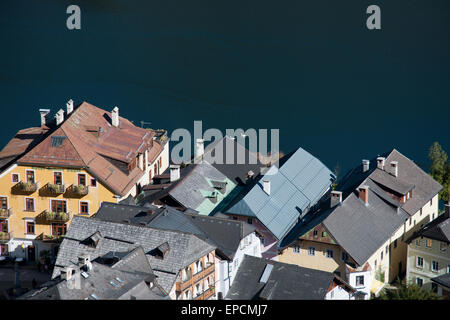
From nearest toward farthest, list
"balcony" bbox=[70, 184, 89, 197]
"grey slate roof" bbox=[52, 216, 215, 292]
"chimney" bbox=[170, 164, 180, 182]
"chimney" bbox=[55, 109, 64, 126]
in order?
"grey slate roof" bbox=[52, 216, 215, 292] → "balcony" bbox=[70, 184, 89, 197] → "chimney" bbox=[170, 164, 180, 182] → "chimney" bbox=[55, 109, 64, 126]

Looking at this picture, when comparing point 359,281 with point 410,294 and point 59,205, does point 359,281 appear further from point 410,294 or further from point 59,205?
point 59,205

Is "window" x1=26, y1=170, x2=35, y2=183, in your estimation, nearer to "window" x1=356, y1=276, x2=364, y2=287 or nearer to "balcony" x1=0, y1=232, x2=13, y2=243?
"balcony" x1=0, y1=232, x2=13, y2=243

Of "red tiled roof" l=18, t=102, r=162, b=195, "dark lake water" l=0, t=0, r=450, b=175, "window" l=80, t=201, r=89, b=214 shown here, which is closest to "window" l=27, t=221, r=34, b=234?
"window" l=80, t=201, r=89, b=214

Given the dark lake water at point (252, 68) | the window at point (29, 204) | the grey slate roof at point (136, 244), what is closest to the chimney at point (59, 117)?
the window at point (29, 204)

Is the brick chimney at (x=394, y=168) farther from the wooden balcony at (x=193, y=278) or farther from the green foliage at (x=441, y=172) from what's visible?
the wooden balcony at (x=193, y=278)

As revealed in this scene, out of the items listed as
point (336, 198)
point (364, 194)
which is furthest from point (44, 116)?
point (364, 194)

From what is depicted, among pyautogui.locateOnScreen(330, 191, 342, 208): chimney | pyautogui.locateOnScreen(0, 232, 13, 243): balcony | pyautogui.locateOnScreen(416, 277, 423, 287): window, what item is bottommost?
pyautogui.locateOnScreen(416, 277, 423, 287): window
